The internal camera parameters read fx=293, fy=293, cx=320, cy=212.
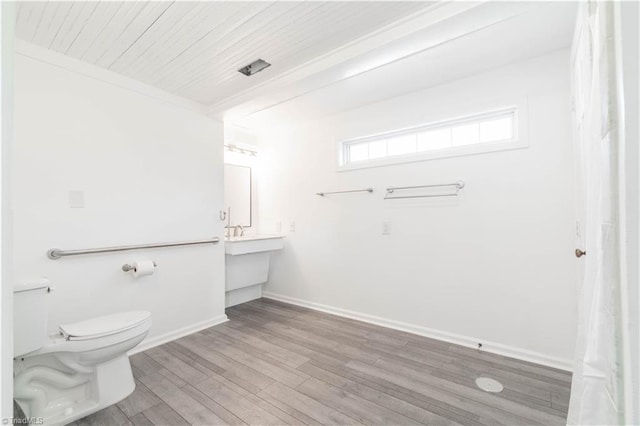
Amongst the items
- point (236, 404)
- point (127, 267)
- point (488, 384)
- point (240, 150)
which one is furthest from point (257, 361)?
point (240, 150)

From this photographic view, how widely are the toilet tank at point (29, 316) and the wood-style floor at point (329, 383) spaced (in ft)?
1.68

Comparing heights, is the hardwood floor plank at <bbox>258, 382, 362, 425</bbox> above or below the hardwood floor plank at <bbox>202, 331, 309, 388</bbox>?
above

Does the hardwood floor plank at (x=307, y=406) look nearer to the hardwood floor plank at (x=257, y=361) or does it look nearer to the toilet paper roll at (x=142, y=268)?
the hardwood floor plank at (x=257, y=361)

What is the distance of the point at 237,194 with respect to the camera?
3.65 m

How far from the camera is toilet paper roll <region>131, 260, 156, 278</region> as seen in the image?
2234 mm

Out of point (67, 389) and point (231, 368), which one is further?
point (231, 368)

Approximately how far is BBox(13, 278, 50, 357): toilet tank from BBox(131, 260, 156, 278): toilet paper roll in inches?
29.8

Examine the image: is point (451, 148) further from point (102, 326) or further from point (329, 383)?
point (102, 326)

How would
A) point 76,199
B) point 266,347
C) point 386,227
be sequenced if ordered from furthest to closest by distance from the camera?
point 386,227 → point 266,347 → point 76,199

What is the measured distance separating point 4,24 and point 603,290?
57.1 inches

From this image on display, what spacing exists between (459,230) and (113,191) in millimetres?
2736

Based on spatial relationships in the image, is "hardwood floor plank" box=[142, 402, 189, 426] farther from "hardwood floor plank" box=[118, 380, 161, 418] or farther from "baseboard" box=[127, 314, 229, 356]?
"baseboard" box=[127, 314, 229, 356]

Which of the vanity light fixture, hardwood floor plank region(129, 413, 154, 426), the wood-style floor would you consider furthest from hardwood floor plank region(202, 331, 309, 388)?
the vanity light fixture

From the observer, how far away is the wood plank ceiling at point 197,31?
1.56m
